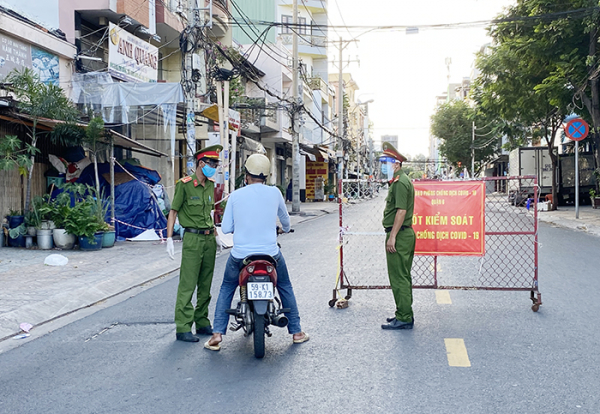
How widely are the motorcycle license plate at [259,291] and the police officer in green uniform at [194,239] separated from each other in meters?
0.89

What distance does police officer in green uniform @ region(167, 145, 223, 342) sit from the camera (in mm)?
5469

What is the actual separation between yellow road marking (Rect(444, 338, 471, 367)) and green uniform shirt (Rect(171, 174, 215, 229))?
2.48 meters

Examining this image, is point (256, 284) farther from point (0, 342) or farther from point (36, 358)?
point (0, 342)

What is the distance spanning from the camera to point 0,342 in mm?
5867

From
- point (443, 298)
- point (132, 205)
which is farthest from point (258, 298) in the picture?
point (132, 205)

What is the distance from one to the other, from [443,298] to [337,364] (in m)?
3.00

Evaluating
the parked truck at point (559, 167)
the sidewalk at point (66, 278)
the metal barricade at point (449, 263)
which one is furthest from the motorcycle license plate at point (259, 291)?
the parked truck at point (559, 167)

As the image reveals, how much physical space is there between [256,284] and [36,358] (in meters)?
2.16

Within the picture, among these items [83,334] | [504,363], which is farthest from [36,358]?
[504,363]

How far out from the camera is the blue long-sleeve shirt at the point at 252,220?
16.5ft

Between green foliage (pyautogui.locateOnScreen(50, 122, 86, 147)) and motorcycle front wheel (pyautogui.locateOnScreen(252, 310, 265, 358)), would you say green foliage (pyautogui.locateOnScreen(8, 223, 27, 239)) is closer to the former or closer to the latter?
green foliage (pyautogui.locateOnScreen(50, 122, 86, 147))

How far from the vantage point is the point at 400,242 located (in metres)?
5.86

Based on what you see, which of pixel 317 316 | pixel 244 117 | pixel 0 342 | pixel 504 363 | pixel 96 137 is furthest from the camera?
pixel 244 117

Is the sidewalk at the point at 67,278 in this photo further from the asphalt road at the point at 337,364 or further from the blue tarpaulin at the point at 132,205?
the blue tarpaulin at the point at 132,205
